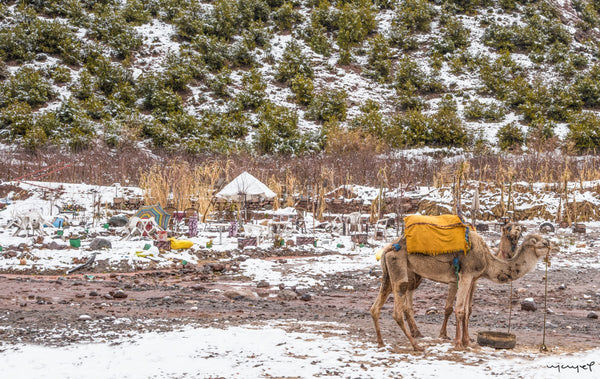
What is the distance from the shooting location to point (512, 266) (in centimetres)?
523

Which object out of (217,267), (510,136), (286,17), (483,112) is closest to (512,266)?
(217,267)

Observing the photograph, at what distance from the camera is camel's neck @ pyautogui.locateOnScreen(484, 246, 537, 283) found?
518cm

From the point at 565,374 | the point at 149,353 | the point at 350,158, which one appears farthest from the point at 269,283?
the point at 350,158

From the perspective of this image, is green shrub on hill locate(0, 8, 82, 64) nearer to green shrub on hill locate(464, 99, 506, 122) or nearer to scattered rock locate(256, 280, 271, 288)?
green shrub on hill locate(464, 99, 506, 122)

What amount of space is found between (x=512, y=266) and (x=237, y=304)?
393cm

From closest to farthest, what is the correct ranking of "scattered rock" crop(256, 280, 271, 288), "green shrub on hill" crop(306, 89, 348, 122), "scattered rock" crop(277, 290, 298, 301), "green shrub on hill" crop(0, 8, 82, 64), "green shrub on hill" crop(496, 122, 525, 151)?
"scattered rock" crop(277, 290, 298, 301) < "scattered rock" crop(256, 280, 271, 288) < "green shrub on hill" crop(496, 122, 525, 151) < "green shrub on hill" crop(306, 89, 348, 122) < "green shrub on hill" crop(0, 8, 82, 64)

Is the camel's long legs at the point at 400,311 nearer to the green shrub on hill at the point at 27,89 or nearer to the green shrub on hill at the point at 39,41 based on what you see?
the green shrub on hill at the point at 27,89

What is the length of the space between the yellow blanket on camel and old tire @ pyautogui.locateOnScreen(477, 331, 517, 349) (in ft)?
2.73

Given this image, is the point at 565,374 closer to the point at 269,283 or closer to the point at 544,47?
the point at 269,283

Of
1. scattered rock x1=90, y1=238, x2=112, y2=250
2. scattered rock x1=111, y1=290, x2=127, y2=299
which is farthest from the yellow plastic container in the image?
scattered rock x1=111, y1=290, x2=127, y2=299

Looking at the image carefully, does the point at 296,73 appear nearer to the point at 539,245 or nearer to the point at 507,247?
the point at 507,247

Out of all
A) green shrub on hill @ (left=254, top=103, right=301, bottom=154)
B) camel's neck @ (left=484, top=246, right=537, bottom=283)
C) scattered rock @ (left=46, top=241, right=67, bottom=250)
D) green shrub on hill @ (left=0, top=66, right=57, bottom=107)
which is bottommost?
scattered rock @ (left=46, top=241, right=67, bottom=250)

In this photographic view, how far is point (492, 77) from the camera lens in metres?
37.2

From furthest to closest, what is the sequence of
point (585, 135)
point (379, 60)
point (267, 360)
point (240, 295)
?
1. point (379, 60)
2. point (585, 135)
3. point (240, 295)
4. point (267, 360)
